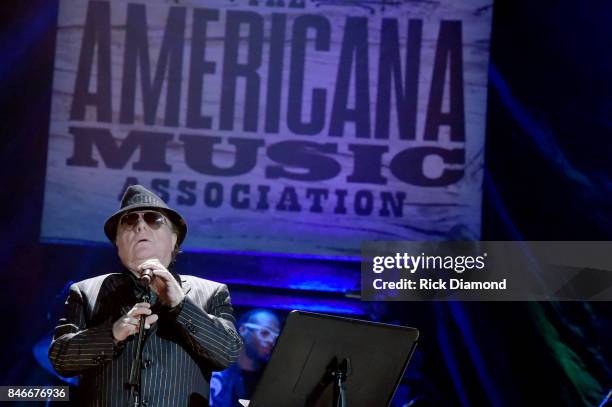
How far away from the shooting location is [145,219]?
3.20 metres

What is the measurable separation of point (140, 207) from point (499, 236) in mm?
2489

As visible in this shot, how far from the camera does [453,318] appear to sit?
4957 millimetres

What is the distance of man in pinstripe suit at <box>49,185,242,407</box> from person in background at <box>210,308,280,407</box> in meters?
1.64

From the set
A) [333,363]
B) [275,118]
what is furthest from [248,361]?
[333,363]

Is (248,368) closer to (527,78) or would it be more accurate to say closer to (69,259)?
(69,259)

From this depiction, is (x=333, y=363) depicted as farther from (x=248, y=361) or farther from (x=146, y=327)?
(x=248, y=361)

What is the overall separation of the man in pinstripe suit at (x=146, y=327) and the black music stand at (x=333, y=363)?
0.31 meters

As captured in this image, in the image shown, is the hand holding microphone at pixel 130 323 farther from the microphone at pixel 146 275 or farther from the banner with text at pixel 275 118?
the banner with text at pixel 275 118

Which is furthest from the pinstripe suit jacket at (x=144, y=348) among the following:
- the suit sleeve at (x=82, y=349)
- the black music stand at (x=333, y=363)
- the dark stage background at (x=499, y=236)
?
the dark stage background at (x=499, y=236)

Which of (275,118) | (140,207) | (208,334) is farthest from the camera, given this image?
(275,118)

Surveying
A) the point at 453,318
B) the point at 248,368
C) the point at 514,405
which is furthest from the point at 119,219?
the point at 514,405

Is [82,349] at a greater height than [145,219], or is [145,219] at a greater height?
[145,219]

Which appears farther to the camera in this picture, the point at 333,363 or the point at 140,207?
the point at 140,207

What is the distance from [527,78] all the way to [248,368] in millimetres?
2333
